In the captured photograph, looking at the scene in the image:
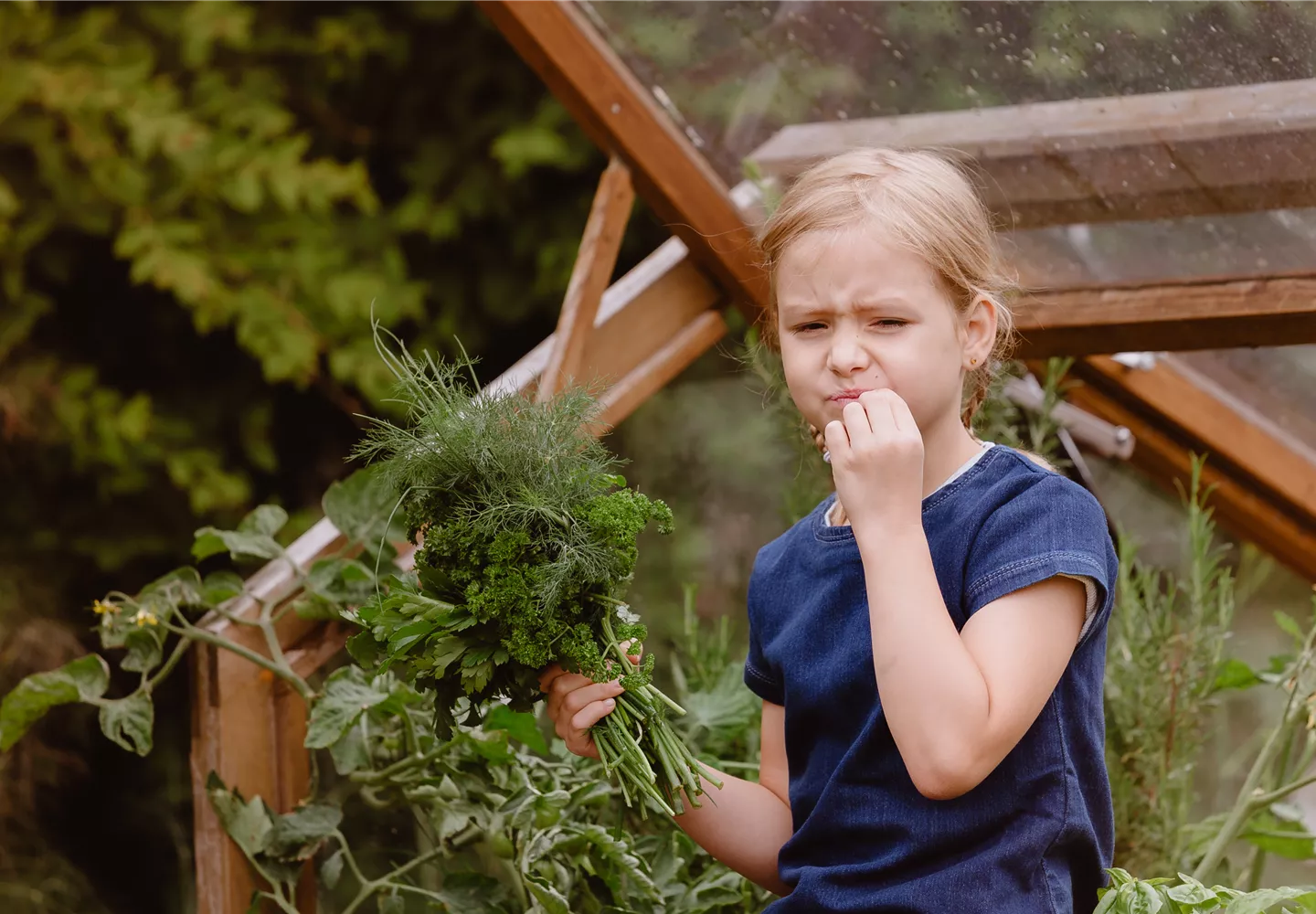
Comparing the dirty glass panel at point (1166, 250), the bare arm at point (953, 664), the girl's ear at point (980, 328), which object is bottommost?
the dirty glass panel at point (1166, 250)

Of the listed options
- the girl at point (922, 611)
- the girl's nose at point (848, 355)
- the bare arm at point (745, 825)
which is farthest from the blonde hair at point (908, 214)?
the bare arm at point (745, 825)

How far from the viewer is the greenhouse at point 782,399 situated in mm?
1825

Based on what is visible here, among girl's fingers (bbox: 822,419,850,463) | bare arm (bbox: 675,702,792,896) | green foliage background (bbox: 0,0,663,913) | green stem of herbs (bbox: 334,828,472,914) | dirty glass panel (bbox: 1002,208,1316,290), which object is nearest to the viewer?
girl's fingers (bbox: 822,419,850,463)

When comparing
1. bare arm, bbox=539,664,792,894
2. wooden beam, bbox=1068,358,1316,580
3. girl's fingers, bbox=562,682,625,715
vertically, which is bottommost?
wooden beam, bbox=1068,358,1316,580

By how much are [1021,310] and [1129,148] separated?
308 mm

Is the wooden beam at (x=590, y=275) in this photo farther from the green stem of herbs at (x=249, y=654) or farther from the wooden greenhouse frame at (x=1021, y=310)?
the green stem of herbs at (x=249, y=654)

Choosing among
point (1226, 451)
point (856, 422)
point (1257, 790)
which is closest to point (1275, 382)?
point (1226, 451)

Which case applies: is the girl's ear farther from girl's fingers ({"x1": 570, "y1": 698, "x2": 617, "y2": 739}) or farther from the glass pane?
the glass pane

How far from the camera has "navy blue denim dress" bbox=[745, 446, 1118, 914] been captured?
1.30 m

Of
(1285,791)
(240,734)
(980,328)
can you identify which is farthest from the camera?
(240,734)

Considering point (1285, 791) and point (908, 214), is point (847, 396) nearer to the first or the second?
point (908, 214)

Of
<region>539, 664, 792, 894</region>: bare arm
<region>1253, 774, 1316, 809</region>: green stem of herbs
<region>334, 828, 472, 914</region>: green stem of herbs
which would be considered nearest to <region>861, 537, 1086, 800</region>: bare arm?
<region>539, 664, 792, 894</region>: bare arm

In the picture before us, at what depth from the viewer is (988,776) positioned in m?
1.31

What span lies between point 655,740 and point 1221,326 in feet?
4.06
